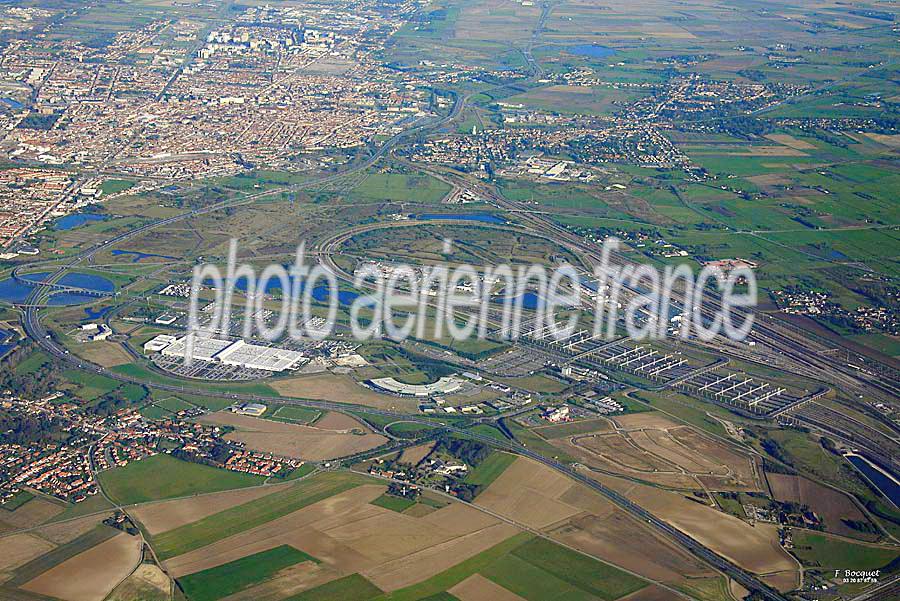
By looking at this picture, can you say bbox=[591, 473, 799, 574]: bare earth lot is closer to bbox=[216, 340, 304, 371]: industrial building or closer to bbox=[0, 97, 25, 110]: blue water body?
bbox=[216, 340, 304, 371]: industrial building

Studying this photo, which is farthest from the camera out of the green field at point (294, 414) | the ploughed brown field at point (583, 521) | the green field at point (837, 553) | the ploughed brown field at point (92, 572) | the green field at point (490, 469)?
the green field at point (294, 414)

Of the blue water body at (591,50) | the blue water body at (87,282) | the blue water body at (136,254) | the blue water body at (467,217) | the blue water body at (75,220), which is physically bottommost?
the blue water body at (87,282)

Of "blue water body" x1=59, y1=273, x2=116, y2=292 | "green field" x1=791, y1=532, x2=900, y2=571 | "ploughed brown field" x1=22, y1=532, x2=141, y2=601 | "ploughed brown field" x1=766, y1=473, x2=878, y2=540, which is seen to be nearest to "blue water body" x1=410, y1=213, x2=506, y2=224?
"blue water body" x1=59, y1=273, x2=116, y2=292

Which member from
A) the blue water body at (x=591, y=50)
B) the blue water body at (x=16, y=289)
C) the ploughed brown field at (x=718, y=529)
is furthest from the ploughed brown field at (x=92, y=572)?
the blue water body at (x=591, y=50)

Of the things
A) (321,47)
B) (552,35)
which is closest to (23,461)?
(321,47)

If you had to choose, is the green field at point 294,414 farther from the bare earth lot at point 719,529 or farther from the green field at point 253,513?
the bare earth lot at point 719,529

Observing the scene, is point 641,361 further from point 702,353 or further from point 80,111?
point 80,111
